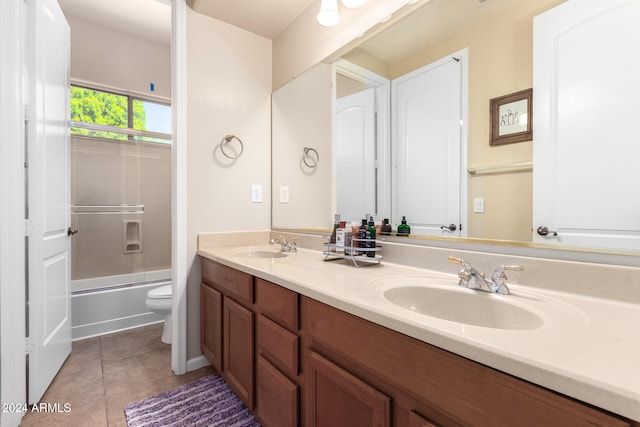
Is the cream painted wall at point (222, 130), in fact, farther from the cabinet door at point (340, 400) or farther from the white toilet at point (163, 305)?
the cabinet door at point (340, 400)

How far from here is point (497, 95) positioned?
1.00m

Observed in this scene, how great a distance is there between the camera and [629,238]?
77cm

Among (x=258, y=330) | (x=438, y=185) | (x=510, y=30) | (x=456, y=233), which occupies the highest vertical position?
(x=510, y=30)

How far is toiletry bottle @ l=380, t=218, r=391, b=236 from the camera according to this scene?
1349mm

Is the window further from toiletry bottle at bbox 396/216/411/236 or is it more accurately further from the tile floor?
toiletry bottle at bbox 396/216/411/236

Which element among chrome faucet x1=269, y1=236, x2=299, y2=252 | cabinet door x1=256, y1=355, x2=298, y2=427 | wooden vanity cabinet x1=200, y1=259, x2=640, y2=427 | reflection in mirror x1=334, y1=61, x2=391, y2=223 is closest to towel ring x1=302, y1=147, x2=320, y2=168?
reflection in mirror x1=334, y1=61, x2=391, y2=223

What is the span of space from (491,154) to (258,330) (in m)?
1.14

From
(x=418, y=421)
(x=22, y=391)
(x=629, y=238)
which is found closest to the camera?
(x=418, y=421)

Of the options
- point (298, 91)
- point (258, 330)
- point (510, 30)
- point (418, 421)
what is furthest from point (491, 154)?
point (298, 91)

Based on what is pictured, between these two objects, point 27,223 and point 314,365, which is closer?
point 314,365

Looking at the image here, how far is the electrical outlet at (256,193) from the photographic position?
2090 mm

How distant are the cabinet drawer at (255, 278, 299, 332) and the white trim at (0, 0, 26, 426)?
1.19 m

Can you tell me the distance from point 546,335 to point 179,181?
5.94 feet

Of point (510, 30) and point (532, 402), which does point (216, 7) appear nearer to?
point (510, 30)
